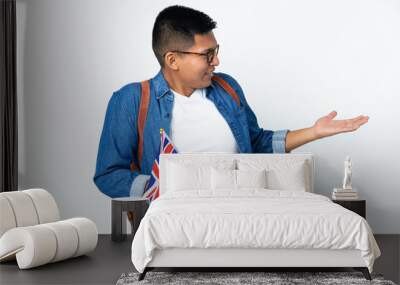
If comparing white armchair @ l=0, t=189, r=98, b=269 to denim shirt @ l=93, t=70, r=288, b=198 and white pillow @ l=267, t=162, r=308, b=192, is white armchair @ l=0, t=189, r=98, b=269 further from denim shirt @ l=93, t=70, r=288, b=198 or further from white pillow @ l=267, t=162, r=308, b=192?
white pillow @ l=267, t=162, r=308, b=192

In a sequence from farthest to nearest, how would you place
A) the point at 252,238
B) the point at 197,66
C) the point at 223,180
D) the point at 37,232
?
the point at 197,66
the point at 223,180
the point at 37,232
the point at 252,238

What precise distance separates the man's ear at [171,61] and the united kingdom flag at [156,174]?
0.67m

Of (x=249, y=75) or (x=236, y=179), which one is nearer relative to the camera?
(x=236, y=179)

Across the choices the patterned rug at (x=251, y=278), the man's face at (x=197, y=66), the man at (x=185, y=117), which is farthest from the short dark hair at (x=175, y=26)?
the patterned rug at (x=251, y=278)

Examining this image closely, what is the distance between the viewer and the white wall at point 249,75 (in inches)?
288

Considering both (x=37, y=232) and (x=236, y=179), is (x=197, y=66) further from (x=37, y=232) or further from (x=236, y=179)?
(x=37, y=232)

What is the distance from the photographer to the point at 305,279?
5.02 m

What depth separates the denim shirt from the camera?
7.17 metres

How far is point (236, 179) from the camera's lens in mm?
6438

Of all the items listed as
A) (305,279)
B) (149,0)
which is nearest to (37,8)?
(149,0)

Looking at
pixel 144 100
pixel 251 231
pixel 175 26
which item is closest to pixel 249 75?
pixel 175 26

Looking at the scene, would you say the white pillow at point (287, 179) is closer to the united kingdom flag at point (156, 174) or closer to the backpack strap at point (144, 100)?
the backpack strap at point (144, 100)

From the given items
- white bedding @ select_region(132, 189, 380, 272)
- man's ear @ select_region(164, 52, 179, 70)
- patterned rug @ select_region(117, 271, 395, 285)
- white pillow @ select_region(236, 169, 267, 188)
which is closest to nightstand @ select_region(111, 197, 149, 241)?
white pillow @ select_region(236, 169, 267, 188)

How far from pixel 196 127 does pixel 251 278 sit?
248cm
